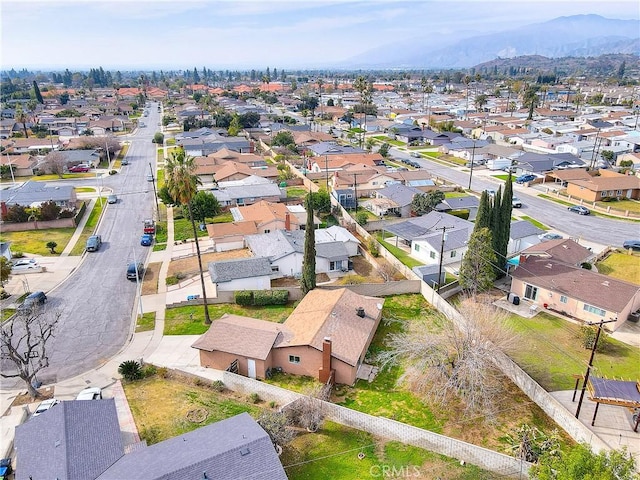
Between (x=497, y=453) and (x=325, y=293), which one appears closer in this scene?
(x=497, y=453)

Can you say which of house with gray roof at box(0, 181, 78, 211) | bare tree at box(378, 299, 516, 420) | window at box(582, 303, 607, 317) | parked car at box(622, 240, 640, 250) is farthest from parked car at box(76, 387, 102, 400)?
parked car at box(622, 240, 640, 250)

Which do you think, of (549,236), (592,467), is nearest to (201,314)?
(592,467)

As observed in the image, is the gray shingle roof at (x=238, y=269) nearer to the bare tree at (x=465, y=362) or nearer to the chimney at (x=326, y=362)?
the chimney at (x=326, y=362)

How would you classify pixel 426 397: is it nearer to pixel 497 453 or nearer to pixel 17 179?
pixel 497 453

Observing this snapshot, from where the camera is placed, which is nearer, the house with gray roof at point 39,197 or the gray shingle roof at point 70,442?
the gray shingle roof at point 70,442

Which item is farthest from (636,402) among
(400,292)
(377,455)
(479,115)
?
(479,115)

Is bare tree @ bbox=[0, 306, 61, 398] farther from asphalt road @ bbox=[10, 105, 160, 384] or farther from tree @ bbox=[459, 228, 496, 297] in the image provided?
tree @ bbox=[459, 228, 496, 297]

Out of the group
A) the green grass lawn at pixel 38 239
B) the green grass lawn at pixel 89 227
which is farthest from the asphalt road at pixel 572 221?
the green grass lawn at pixel 38 239

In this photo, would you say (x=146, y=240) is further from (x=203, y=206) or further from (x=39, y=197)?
(x=39, y=197)
